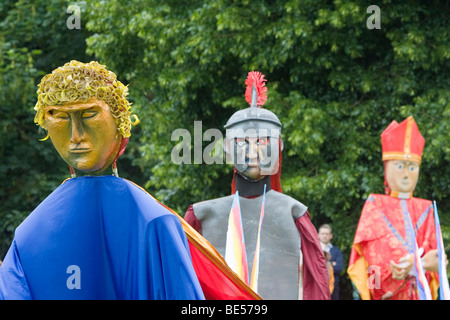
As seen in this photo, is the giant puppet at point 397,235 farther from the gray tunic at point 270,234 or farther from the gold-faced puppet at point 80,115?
the gold-faced puppet at point 80,115

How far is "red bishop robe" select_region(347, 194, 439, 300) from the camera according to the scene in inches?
338

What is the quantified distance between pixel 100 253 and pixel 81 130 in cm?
52

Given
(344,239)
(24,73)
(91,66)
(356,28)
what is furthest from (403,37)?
(91,66)

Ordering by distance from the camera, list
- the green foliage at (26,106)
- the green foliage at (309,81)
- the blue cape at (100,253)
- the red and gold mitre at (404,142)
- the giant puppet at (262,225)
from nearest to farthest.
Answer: the blue cape at (100,253) → the giant puppet at (262,225) → the red and gold mitre at (404,142) → the green foliage at (309,81) → the green foliage at (26,106)

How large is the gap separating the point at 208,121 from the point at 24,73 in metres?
3.29

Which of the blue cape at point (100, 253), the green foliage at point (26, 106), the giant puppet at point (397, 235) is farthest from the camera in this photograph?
the green foliage at point (26, 106)

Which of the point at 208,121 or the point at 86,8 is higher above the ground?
the point at 86,8

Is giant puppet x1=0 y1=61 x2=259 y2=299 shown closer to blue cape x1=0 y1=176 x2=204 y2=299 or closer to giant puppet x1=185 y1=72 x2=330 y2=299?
blue cape x1=0 y1=176 x2=204 y2=299

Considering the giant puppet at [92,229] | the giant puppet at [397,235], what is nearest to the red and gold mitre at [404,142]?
the giant puppet at [397,235]

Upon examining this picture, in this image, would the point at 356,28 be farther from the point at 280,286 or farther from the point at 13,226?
the point at 13,226

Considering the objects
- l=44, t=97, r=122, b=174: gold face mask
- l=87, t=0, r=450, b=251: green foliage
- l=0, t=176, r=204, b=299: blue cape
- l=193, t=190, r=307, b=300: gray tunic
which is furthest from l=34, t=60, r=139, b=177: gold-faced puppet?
l=87, t=0, r=450, b=251: green foliage

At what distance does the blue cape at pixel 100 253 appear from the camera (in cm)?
380

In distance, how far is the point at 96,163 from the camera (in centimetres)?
398

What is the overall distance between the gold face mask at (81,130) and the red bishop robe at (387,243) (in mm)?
5100
